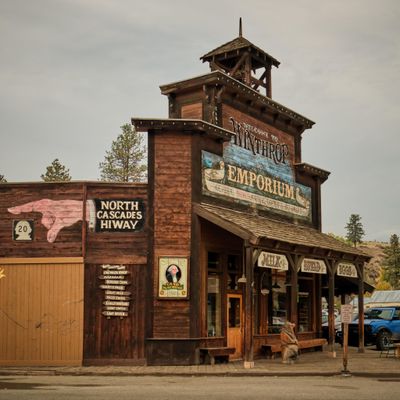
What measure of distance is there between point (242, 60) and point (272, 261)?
9.54 meters

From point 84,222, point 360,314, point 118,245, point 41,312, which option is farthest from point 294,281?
point 41,312

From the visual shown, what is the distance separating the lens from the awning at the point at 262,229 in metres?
19.5

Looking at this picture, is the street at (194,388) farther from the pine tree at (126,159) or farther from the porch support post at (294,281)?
the pine tree at (126,159)

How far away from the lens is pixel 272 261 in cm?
2042

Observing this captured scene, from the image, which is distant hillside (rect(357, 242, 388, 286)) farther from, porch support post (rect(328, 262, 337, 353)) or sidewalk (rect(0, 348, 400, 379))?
sidewalk (rect(0, 348, 400, 379))

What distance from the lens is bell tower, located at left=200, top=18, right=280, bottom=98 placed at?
2642cm

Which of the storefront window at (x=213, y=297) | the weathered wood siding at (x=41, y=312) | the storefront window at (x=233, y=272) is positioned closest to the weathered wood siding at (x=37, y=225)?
the weathered wood siding at (x=41, y=312)

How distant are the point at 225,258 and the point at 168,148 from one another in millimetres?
4143

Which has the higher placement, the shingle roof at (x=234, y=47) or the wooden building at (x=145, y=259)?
the shingle roof at (x=234, y=47)

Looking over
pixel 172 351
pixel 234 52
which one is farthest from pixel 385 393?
pixel 234 52

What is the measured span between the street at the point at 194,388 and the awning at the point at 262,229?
4508 mm

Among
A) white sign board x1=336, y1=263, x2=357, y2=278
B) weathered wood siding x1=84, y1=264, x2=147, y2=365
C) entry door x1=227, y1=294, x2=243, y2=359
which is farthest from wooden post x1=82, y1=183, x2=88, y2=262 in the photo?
white sign board x1=336, y1=263, x2=357, y2=278

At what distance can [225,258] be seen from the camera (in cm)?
2197

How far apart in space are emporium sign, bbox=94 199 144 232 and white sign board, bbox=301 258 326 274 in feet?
19.4
